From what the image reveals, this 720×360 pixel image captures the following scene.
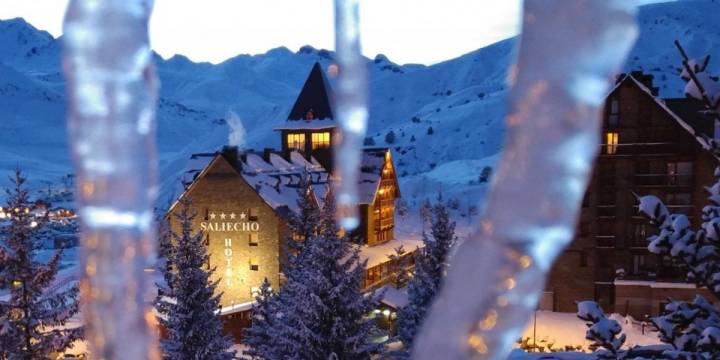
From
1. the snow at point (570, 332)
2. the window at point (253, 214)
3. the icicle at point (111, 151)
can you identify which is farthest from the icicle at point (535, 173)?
the window at point (253, 214)

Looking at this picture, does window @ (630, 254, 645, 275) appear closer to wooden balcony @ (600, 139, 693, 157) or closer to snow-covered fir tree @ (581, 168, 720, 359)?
wooden balcony @ (600, 139, 693, 157)

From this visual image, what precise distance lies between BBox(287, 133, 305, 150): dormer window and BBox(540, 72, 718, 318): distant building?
17468 millimetres

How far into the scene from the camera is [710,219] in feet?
13.7

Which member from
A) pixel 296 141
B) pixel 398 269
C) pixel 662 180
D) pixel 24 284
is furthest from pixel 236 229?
pixel 662 180

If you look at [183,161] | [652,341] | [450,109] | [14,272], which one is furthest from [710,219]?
[450,109]

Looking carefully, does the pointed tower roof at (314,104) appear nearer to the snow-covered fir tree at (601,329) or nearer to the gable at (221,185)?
the gable at (221,185)

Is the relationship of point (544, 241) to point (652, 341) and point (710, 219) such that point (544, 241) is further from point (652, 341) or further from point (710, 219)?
point (652, 341)

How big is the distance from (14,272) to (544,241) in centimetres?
1513

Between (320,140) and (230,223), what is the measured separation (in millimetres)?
10444

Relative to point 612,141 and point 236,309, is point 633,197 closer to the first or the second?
point 612,141

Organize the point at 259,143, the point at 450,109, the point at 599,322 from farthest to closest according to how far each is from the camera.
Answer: the point at 450,109 < the point at 259,143 < the point at 599,322

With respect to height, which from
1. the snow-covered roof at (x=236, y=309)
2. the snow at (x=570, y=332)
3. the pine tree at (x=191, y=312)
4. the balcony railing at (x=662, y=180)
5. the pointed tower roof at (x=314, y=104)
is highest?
the pointed tower roof at (x=314, y=104)

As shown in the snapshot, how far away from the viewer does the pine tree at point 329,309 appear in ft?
45.9

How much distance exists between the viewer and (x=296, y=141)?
38.0 meters
